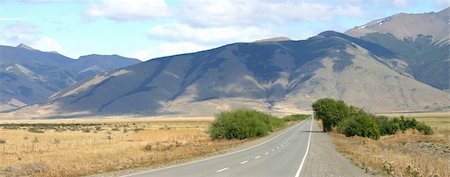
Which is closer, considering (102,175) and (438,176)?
(438,176)

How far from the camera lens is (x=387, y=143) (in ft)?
236

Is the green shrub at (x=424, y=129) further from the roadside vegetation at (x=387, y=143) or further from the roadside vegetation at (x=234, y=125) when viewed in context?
the roadside vegetation at (x=234, y=125)

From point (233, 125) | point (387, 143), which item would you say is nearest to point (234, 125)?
point (233, 125)

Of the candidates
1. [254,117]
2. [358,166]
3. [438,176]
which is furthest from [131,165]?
[254,117]

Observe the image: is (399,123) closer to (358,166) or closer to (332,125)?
(332,125)

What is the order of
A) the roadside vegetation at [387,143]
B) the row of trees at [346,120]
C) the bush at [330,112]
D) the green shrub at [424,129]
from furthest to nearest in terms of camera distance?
the bush at [330,112]
the green shrub at [424,129]
the row of trees at [346,120]
the roadside vegetation at [387,143]

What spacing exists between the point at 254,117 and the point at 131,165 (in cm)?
4956

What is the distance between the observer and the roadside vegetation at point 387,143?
31.5 meters

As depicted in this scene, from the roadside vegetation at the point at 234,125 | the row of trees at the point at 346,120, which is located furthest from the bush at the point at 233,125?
the row of trees at the point at 346,120

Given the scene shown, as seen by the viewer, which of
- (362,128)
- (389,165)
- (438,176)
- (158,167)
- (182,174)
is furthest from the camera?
(362,128)

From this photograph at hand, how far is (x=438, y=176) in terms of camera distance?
76.0 feet

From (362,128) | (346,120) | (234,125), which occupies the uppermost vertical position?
(234,125)

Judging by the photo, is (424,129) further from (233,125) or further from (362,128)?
(233,125)

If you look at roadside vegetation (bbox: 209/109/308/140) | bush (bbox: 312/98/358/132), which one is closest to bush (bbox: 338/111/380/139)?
roadside vegetation (bbox: 209/109/308/140)
